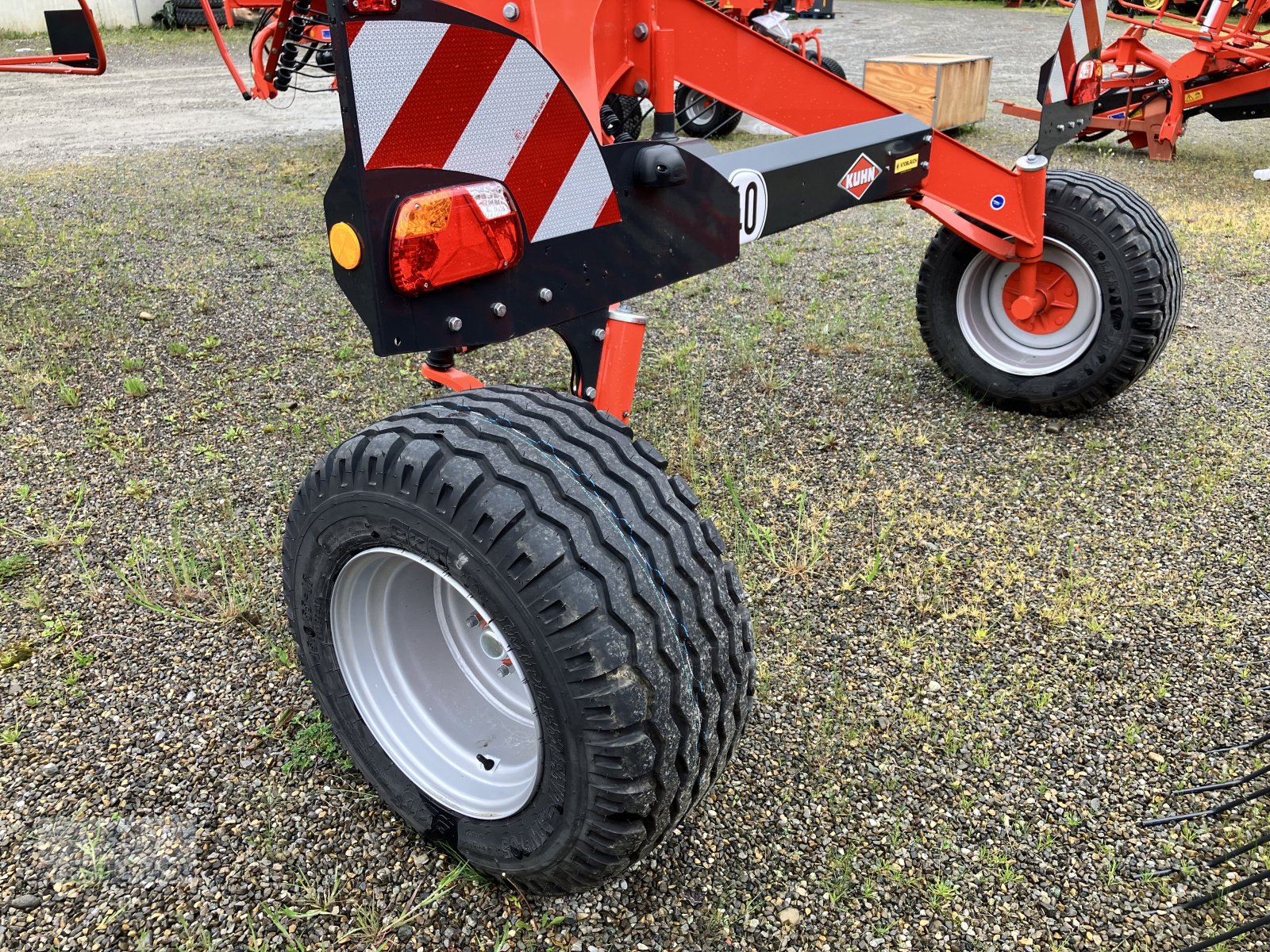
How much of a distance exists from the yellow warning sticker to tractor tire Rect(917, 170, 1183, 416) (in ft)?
2.99

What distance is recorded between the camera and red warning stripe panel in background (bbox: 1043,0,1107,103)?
10.0 ft

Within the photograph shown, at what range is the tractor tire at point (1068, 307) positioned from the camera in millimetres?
3381

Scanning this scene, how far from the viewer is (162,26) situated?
16.9 metres

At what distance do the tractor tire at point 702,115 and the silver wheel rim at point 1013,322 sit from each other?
6.10 meters

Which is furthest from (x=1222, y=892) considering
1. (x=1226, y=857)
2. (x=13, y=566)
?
(x=13, y=566)

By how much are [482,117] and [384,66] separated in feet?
0.70

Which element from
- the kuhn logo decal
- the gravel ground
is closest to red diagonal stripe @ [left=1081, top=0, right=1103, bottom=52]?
the kuhn logo decal

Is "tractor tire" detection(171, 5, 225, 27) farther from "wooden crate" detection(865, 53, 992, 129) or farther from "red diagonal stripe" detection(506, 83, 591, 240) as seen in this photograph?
"red diagonal stripe" detection(506, 83, 591, 240)

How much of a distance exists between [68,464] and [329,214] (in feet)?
7.56

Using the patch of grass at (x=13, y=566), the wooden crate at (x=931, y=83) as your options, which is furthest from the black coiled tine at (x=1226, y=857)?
the wooden crate at (x=931, y=83)

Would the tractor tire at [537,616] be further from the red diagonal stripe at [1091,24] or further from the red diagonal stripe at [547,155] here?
the red diagonal stripe at [1091,24]

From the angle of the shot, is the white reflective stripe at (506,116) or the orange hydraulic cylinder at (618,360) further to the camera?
the orange hydraulic cylinder at (618,360)

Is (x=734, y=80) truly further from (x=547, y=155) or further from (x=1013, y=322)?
(x=1013, y=322)

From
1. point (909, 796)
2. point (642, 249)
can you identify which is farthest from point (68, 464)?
point (909, 796)
